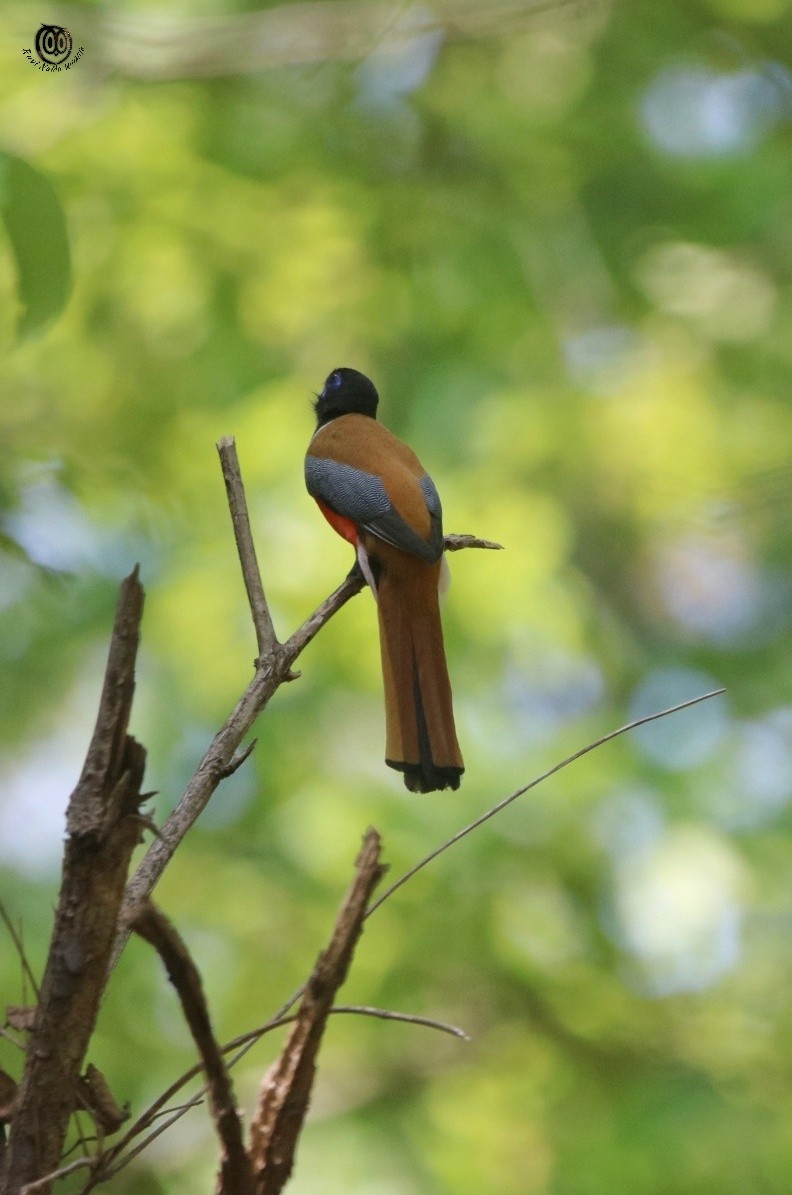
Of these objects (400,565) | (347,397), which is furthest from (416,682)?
(347,397)

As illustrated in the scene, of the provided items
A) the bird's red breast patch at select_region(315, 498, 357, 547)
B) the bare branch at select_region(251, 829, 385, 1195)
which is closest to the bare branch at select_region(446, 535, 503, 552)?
the bird's red breast patch at select_region(315, 498, 357, 547)

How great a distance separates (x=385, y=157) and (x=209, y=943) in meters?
4.10

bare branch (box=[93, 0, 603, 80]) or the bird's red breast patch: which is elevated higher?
bare branch (box=[93, 0, 603, 80])

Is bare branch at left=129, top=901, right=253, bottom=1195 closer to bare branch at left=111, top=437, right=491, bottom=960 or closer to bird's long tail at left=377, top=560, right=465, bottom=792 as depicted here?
bare branch at left=111, top=437, right=491, bottom=960

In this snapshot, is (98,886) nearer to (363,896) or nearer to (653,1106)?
(363,896)

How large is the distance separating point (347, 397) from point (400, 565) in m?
1.26

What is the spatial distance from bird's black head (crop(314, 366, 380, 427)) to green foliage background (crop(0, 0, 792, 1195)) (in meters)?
0.69

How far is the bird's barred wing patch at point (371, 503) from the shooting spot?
2.91m

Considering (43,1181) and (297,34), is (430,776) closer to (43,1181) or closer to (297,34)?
(43,1181)

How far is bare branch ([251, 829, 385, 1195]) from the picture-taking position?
1035mm

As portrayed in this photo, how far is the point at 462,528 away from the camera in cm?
560

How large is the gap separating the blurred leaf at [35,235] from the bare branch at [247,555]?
0.37 m

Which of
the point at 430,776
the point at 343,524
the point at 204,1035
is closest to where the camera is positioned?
the point at 204,1035

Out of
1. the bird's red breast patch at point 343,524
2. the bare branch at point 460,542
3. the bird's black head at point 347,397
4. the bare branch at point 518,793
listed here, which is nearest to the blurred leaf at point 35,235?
the bare branch at point 460,542
